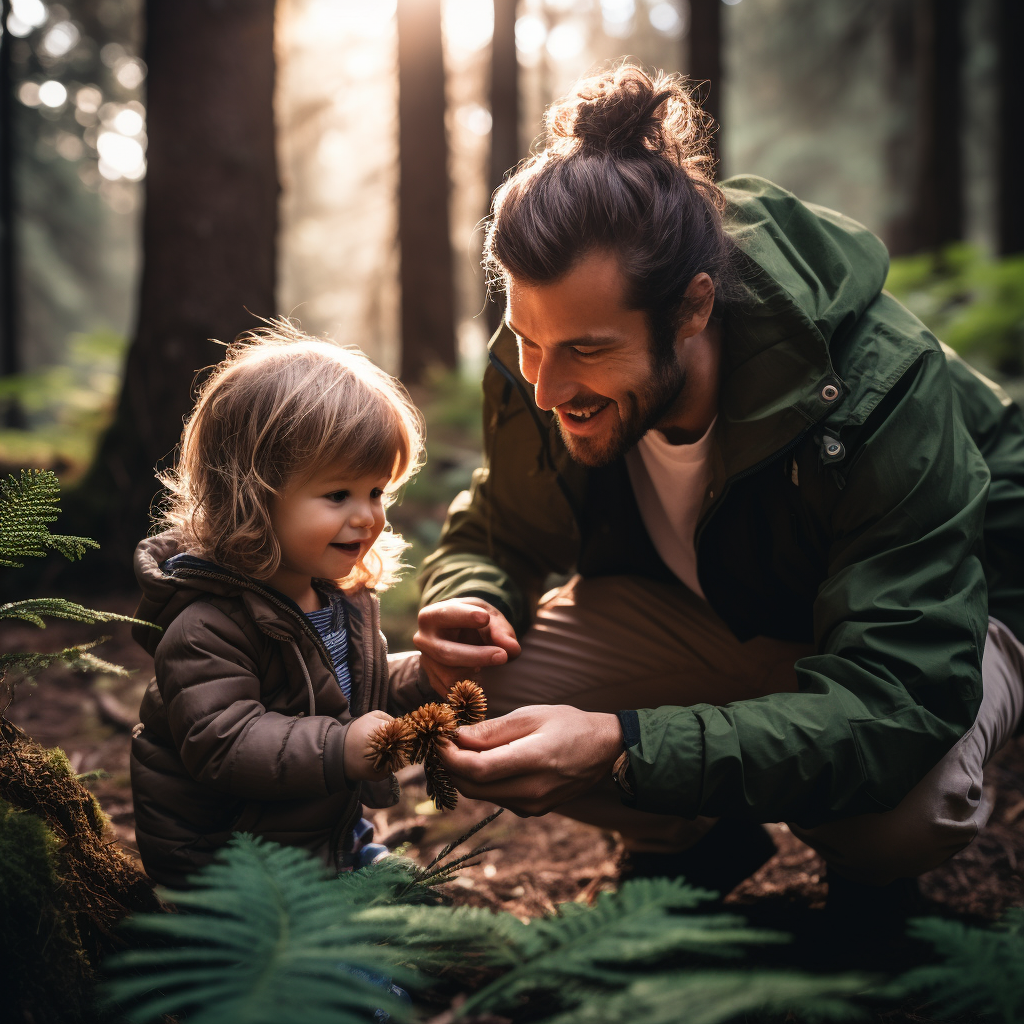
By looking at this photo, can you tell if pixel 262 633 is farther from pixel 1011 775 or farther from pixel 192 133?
pixel 192 133

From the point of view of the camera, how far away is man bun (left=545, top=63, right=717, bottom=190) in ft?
8.54

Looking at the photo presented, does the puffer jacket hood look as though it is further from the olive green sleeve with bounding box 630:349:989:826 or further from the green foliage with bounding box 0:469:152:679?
the olive green sleeve with bounding box 630:349:989:826

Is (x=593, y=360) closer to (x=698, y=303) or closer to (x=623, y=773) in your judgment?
(x=698, y=303)

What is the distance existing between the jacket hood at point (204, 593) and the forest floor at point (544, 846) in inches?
18.1

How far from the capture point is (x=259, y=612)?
2021mm

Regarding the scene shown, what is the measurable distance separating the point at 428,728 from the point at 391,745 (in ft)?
0.30

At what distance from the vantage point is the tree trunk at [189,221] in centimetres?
474

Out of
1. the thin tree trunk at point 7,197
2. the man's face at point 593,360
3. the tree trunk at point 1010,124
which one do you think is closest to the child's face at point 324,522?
the man's face at point 593,360

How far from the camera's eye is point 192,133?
188 inches

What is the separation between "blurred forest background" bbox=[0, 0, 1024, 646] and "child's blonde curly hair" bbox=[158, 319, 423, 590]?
54.7 inches

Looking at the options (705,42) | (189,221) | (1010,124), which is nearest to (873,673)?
(189,221)

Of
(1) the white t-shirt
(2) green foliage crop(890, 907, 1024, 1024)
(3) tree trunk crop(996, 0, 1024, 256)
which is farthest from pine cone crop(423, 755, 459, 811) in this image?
(3) tree trunk crop(996, 0, 1024, 256)

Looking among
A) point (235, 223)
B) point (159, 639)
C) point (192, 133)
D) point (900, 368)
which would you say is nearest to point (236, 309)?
point (235, 223)

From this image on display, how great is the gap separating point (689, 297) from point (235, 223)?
3.39 metres
